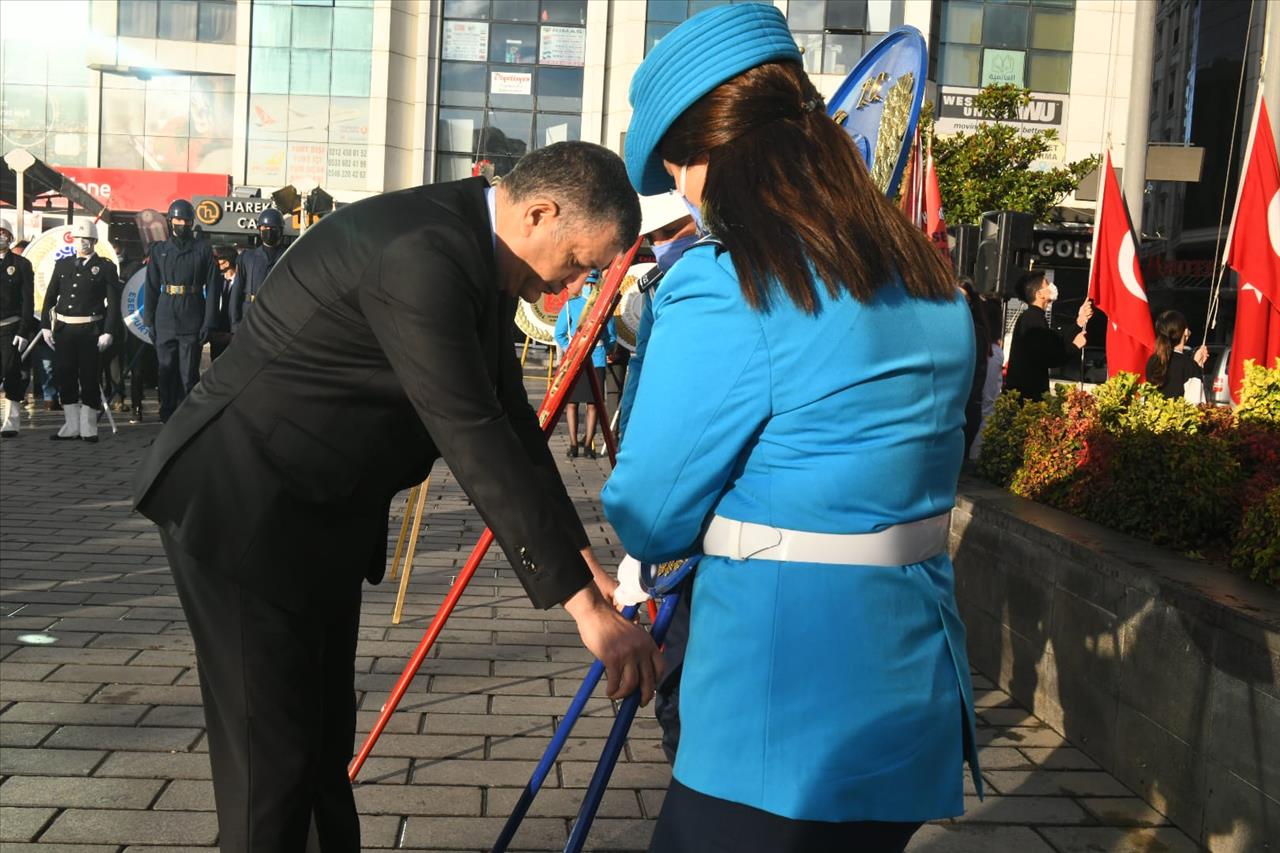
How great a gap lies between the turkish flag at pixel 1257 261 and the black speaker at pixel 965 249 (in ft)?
18.8

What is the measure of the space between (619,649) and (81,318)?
12.7 metres

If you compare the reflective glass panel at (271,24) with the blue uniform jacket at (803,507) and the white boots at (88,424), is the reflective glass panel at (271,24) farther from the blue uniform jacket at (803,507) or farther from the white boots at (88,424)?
the blue uniform jacket at (803,507)

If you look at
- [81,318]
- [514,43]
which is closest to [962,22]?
[514,43]

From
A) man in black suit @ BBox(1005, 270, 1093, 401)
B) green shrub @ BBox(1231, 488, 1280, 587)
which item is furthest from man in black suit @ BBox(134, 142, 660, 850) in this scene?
man in black suit @ BBox(1005, 270, 1093, 401)

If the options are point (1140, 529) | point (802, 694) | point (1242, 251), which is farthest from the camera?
point (1242, 251)

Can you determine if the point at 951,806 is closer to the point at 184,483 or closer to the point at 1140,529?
the point at 184,483

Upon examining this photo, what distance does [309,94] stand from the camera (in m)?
39.7

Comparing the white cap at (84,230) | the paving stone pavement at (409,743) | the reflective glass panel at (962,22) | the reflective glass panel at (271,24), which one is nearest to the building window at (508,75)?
the reflective glass panel at (271,24)

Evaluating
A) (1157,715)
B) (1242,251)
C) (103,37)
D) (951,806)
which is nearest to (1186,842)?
(1157,715)

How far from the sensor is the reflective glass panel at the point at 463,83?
131 feet

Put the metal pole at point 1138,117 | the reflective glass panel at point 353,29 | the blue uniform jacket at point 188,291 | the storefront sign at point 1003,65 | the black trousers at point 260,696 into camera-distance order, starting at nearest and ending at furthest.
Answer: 1. the black trousers at point 260,696
2. the metal pole at point 1138,117
3. the blue uniform jacket at point 188,291
4. the storefront sign at point 1003,65
5. the reflective glass panel at point 353,29

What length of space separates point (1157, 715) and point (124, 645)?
388 centimetres

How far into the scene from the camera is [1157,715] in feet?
13.6

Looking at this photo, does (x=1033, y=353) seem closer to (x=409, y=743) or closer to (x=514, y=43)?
(x=409, y=743)
